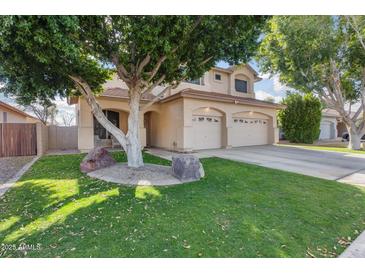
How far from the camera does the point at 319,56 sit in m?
13.5

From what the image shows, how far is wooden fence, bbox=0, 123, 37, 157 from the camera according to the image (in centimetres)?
1138

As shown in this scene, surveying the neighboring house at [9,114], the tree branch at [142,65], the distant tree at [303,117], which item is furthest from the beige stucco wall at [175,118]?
the neighboring house at [9,114]

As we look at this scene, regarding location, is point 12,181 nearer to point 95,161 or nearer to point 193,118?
point 95,161

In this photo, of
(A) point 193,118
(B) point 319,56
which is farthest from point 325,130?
(A) point 193,118

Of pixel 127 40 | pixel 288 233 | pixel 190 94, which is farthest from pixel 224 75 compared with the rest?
pixel 288 233

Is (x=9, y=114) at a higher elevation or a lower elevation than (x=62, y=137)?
higher

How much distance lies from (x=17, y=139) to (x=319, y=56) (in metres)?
19.4

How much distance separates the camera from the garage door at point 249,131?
15.3 meters

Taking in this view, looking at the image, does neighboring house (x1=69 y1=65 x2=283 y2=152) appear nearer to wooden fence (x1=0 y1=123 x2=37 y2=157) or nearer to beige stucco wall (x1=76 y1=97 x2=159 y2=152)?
beige stucco wall (x1=76 y1=97 x2=159 y2=152)

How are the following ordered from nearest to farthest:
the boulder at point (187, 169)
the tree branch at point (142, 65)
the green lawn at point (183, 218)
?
the green lawn at point (183, 218) < the boulder at point (187, 169) < the tree branch at point (142, 65)

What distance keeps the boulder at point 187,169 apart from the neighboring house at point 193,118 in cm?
554

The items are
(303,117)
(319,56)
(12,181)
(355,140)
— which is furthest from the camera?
(303,117)

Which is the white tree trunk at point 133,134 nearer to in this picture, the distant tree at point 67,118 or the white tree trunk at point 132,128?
the white tree trunk at point 132,128

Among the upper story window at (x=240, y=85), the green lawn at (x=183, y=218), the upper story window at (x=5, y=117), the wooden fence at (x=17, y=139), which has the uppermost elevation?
the upper story window at (x=240, y=85)
